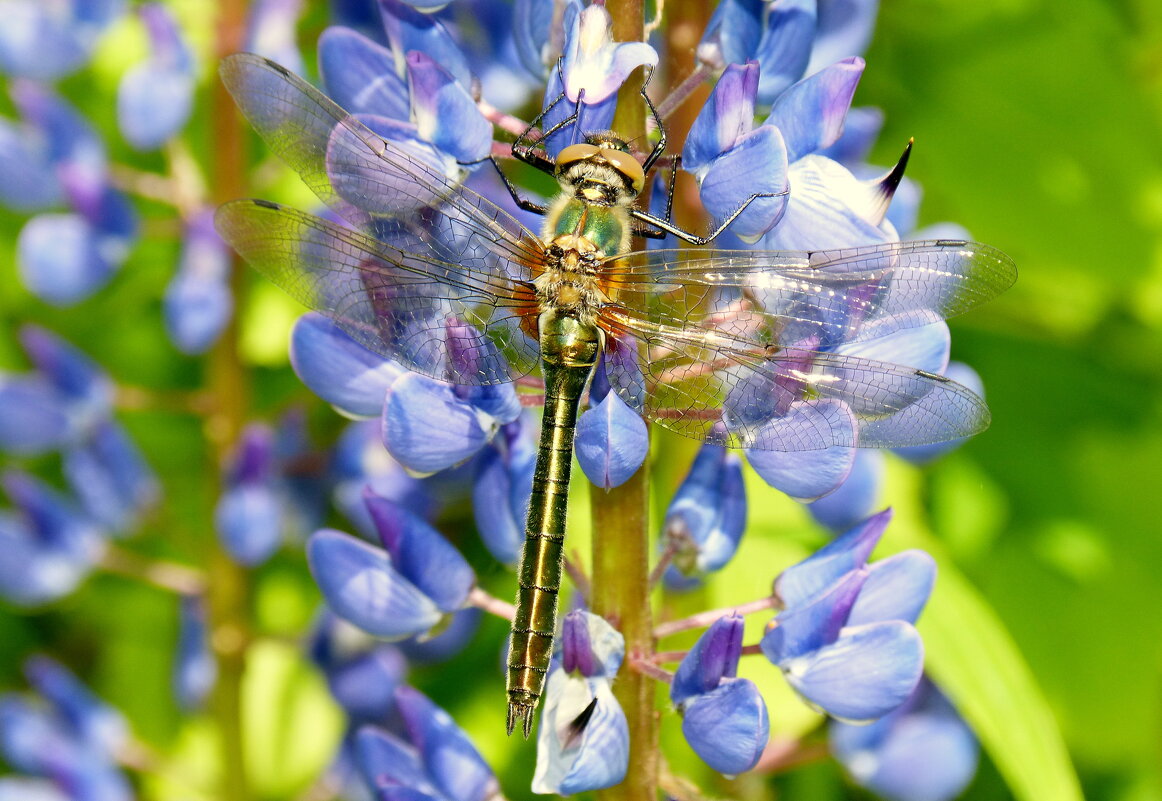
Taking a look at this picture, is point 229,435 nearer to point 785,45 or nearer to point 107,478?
point 107,478

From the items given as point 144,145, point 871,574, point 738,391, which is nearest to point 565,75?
point 738,391

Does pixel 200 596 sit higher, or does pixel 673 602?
pixel 200 596

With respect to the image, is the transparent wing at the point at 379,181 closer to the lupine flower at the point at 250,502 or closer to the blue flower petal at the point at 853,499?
the blue flower petal at the point at 853,499

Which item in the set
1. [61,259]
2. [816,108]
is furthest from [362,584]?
[61,259]

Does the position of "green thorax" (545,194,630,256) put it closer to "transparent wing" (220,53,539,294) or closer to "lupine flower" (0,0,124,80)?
"transparent wing" (220,53,539,294)

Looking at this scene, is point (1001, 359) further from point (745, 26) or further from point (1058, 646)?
point (745, 26)

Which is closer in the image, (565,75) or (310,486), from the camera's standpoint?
(565,75)
